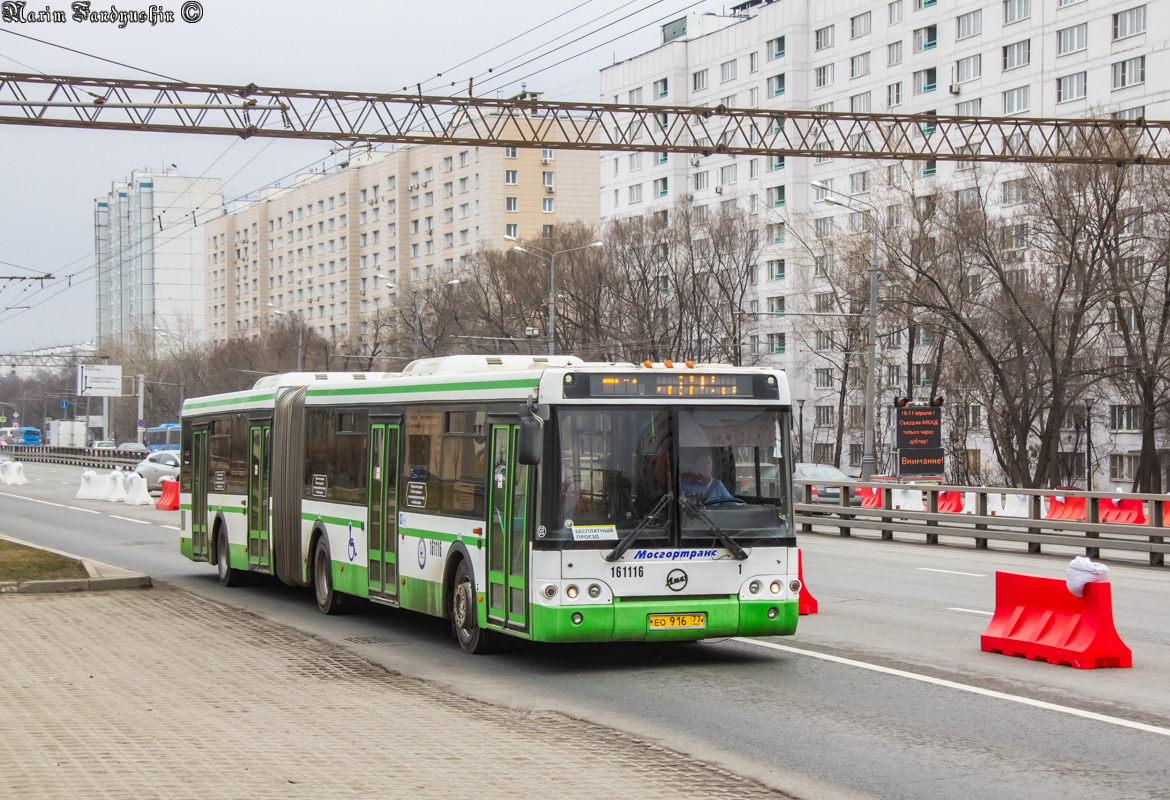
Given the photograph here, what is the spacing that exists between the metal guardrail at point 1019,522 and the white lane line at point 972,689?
12081 millimetres

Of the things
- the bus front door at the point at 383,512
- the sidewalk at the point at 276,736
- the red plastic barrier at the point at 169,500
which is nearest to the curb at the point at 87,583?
the sidewalk at the point at 276,736

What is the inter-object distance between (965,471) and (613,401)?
45877 millimetres

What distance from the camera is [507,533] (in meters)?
11.3

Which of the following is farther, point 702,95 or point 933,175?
point 702,95

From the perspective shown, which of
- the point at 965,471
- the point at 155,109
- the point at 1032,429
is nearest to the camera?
the point at 155,109

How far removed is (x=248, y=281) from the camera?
15075 cm

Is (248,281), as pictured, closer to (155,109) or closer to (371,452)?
(155,109)

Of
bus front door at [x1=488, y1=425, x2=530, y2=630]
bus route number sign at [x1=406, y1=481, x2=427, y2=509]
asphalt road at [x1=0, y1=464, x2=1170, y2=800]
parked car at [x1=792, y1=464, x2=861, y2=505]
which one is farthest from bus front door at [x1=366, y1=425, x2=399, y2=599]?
parked car at [x1=792, y1=464, x2=861, y2=505]

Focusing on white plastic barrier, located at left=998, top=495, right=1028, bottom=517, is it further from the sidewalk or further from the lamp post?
the sidewalk

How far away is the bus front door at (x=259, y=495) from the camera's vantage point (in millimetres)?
17078

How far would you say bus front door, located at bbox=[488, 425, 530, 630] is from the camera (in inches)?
433

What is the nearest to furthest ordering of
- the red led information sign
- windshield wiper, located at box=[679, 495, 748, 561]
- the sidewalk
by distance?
the sidewalk
windshield wiper, located at box=[679, 495, 748, 561]
the red led information sign

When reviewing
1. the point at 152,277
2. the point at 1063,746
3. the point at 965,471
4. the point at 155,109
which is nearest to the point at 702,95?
the point at 965,471

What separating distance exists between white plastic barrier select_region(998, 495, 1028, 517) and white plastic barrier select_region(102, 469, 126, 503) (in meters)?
26.3
